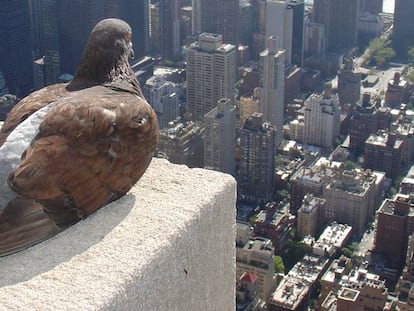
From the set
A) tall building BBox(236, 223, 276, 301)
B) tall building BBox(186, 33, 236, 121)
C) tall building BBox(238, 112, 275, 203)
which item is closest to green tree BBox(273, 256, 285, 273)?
tall building BBox(236, 223, 276, 301)

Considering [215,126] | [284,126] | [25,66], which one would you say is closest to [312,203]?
[215,126]

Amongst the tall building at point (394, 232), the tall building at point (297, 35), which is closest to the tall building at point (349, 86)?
the tall building at point (297, 35)

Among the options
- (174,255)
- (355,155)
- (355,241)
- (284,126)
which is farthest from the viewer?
(284,126)

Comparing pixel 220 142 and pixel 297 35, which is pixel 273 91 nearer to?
pixel 220 142

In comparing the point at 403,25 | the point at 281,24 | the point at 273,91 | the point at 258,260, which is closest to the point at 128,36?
the point at 258,260

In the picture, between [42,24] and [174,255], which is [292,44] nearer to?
[42,24]
